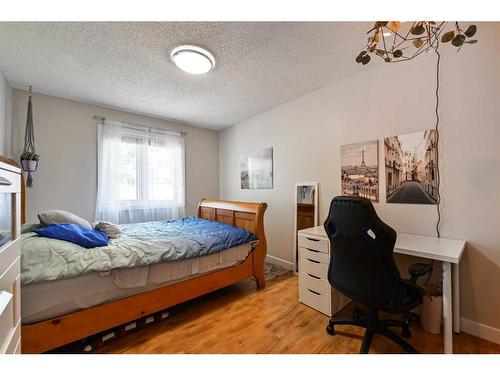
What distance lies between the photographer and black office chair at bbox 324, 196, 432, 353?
1236 mm

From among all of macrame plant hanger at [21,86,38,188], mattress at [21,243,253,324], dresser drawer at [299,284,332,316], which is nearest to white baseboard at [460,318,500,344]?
dresser drawer at [299,284,332,316]

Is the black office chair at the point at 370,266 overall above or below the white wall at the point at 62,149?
below

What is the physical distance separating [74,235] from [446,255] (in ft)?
8.47

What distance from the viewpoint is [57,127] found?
274 cm

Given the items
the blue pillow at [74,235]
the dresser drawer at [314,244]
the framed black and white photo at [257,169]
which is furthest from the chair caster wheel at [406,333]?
the blue pillow at [74,235]

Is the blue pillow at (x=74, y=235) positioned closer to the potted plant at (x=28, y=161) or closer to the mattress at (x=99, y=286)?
the mattress at (x=99, y=286)

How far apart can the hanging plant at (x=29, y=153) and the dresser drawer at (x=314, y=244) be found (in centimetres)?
306

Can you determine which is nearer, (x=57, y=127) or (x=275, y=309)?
(x=275, y=309)

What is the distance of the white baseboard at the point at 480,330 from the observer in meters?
1.52

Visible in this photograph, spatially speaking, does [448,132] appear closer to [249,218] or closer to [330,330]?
[330,330]

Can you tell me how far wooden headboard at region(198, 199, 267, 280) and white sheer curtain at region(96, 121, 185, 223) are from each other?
1.04m

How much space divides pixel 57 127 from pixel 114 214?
1333mm
